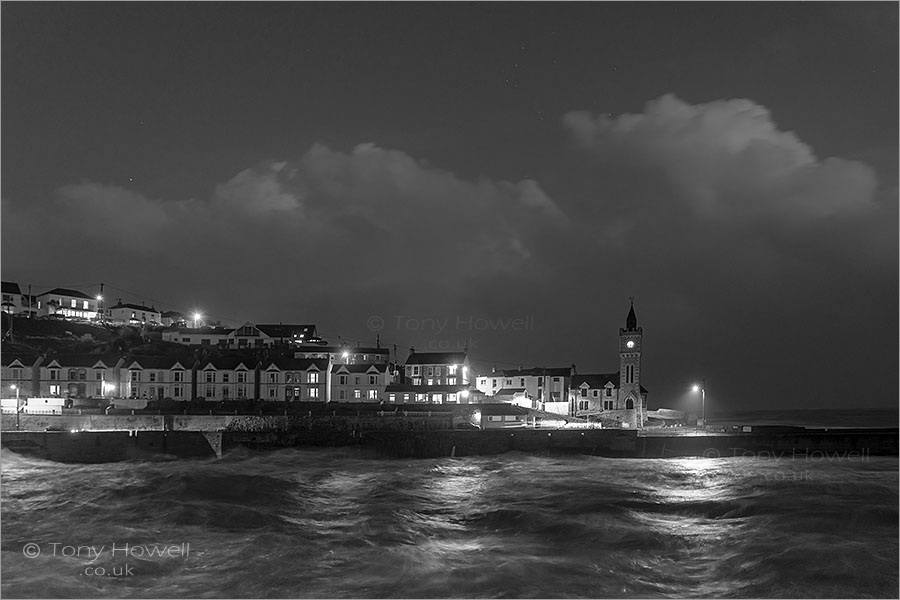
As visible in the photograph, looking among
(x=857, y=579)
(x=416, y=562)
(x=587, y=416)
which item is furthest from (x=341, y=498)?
(x=587, y=416)

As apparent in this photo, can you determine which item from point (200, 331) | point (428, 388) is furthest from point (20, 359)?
point (428, 388)

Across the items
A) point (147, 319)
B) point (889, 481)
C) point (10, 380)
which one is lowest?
point (889, 481)

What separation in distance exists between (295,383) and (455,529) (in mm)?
48483

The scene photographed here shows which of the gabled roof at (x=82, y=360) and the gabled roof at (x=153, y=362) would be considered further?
the gabled roof at (x=153, y=362)

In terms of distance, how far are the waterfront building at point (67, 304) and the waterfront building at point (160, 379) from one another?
51956 millimetres

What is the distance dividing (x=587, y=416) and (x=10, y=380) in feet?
199

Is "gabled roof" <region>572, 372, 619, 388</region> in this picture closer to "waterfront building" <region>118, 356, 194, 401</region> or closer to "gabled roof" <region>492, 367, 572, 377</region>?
"gabled roof" <region>492, 367, 572, 377</region>

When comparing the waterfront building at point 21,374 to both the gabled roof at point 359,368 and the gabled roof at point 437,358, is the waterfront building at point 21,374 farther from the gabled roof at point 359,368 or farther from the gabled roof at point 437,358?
the gabled roof at point 437,358

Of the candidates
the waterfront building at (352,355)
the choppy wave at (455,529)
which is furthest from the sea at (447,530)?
the waterfront building at (352,355)

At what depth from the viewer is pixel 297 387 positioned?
2913 inches

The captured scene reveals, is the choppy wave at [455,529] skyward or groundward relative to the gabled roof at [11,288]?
groundward

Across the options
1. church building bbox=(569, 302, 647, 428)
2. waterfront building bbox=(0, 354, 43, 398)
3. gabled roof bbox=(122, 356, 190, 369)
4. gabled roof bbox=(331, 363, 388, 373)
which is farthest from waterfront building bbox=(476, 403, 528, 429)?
waterfront building bbox=(0, 354, 43, 398)

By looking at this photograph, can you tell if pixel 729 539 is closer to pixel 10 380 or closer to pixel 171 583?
pixel 171 583

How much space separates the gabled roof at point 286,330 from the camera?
113m
